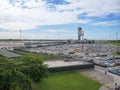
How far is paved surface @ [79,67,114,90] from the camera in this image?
146ft

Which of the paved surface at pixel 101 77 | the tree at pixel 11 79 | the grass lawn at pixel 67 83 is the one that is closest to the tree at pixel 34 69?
the grass lawn at pixel 67 83

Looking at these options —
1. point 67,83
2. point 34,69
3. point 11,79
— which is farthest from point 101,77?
point 11,79

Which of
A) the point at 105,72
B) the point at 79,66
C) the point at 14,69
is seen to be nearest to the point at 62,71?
the point at 79,66

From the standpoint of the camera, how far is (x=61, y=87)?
4297 cm

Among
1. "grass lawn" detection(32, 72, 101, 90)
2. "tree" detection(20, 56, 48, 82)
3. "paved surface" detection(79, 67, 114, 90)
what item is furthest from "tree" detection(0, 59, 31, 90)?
"paved surface" detection(79, 67, 114, 90)

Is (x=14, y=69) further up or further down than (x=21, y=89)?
further up

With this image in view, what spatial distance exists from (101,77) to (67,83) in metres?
10.8

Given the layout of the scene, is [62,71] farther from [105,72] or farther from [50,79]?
[105,72]

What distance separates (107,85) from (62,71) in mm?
15311

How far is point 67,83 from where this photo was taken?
46.2 metres

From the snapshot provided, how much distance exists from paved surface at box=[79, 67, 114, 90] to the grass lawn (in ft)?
5.76

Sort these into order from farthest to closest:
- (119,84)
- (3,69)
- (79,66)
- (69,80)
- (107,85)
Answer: (79,66) < (69,80) < (107,85) < (119,84) < (3,69)

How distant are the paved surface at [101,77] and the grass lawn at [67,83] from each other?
5.76 feet

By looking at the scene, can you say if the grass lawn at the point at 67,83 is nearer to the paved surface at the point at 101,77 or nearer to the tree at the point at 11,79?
the paved surface at the point at 101,77
